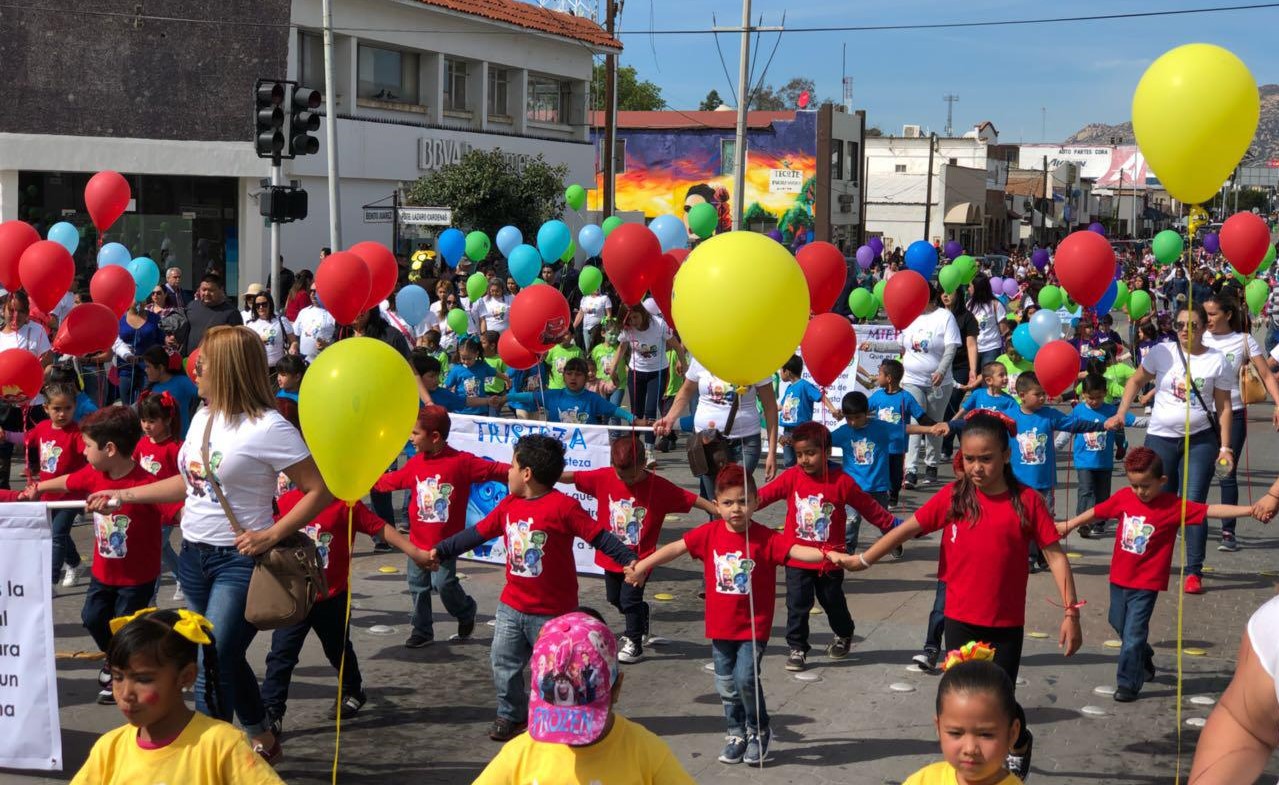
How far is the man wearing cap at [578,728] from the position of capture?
10.7ft

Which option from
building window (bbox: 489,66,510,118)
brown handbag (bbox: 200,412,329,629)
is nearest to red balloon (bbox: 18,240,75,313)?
brown handbag (bbox: 200,412,329,629)

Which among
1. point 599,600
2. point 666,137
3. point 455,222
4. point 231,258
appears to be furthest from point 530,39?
point 599,600

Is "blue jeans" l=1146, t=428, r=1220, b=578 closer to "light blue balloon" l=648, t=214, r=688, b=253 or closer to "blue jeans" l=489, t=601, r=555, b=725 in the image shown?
"blue jeans" l=489, t=601, r=555, b=725

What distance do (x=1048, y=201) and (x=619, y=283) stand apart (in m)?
87.6

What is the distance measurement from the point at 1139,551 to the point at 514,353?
5576mm

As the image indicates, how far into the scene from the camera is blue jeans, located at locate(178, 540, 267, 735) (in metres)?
5.34

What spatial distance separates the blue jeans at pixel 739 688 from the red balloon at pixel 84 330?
6062 mm

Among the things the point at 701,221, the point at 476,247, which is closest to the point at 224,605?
the point at 701,221

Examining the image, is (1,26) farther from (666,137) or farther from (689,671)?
(666,137)

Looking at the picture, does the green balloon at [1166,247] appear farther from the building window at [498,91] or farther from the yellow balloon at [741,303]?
the building window at [498,91]

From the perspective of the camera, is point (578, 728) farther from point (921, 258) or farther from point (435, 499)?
point (921, 258)

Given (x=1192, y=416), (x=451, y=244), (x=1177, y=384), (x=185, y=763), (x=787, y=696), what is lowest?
(x=787, y=696)

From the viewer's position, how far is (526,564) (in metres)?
6.39

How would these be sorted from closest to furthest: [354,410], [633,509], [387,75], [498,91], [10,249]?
1. [354,410]
2. [633,509]
3. [10,249]
4. [387,75]
5. [498,91]
